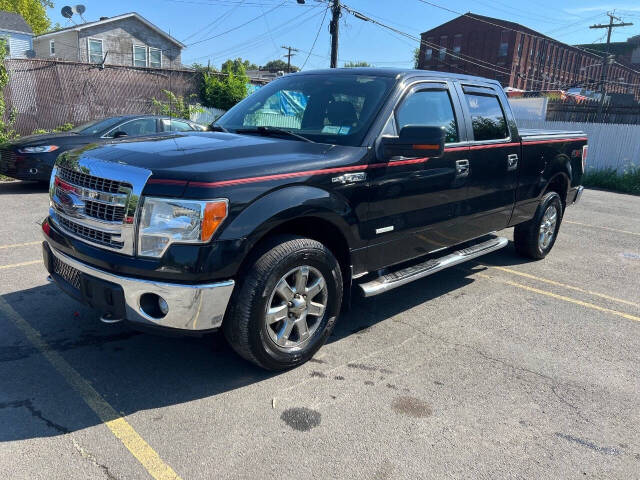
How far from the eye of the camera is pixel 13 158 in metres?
9.02

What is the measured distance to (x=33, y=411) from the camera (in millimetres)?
2846

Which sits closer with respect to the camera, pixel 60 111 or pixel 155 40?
pixel 60 111

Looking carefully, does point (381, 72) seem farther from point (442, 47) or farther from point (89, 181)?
point (442, 47)

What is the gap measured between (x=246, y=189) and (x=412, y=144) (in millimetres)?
1240

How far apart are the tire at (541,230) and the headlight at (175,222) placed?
4.51m

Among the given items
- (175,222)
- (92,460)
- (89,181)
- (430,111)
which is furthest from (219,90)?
(92,460)

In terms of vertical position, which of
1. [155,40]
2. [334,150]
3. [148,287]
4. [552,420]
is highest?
[155,40]


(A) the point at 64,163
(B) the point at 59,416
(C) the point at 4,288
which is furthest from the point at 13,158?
(B) the point at 59,416

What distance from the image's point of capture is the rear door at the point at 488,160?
4.66 m

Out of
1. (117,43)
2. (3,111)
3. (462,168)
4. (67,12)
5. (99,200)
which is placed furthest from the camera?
(67,12)

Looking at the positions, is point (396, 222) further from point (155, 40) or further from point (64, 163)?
point (155, 40)

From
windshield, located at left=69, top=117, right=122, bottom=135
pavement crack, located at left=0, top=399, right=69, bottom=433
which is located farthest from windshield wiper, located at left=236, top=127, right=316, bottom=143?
windshield, located at left=69, top=117, right=122, bottom=135

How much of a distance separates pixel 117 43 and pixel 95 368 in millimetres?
36301

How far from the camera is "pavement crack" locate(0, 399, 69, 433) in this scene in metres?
2.72
